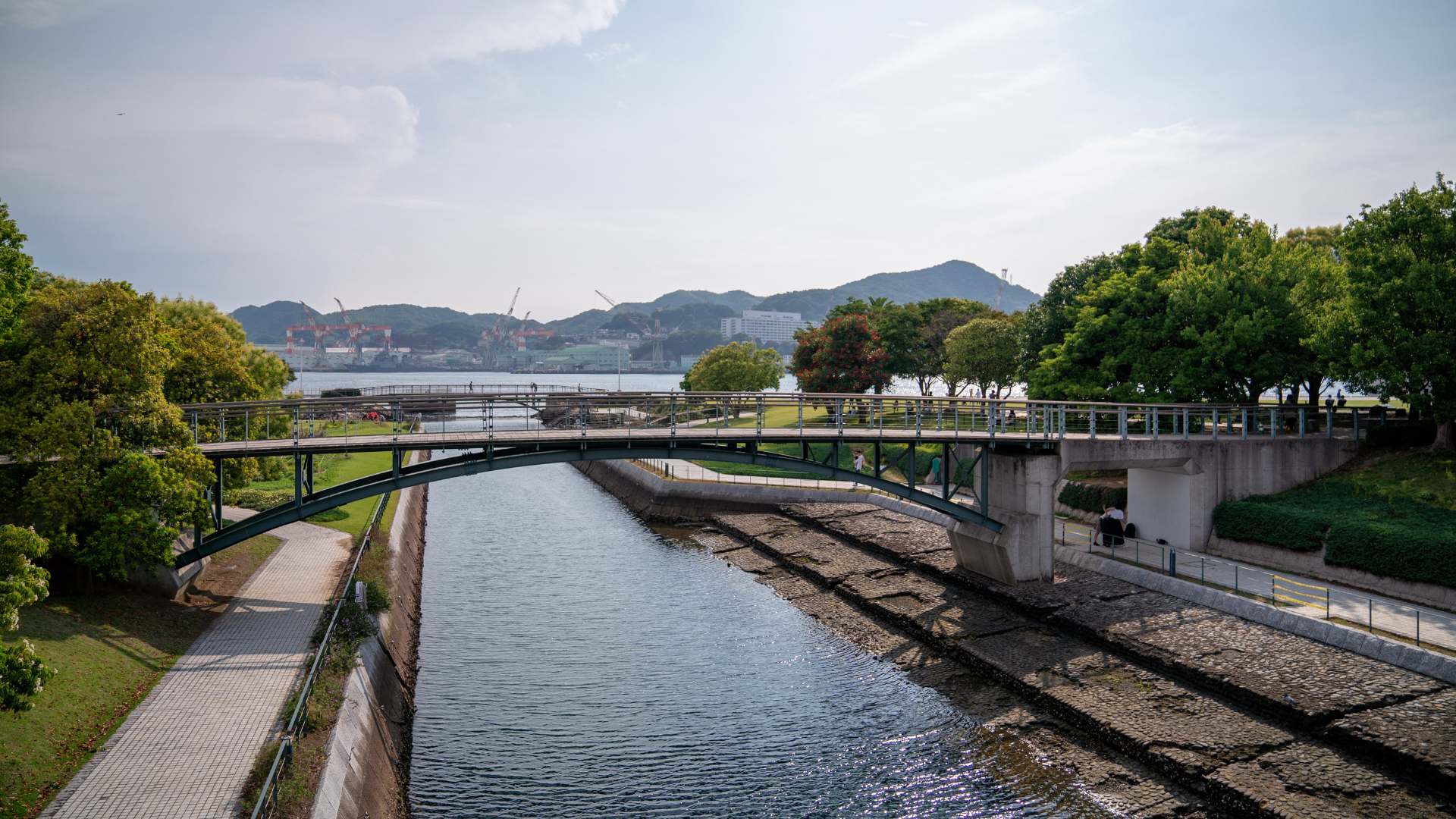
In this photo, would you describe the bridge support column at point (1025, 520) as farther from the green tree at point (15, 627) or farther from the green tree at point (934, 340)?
the green tree at point (934, 340)

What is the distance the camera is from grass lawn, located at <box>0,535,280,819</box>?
40.9 feet

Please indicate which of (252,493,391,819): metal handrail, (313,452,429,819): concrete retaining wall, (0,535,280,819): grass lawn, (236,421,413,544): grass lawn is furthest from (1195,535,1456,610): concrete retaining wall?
(0,535,280,819): grass lawn

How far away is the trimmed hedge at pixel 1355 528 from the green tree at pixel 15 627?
3304cm

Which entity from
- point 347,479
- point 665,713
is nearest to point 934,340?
point 347,479

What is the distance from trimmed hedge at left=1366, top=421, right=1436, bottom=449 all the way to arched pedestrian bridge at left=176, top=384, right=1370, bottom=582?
31.0 inches

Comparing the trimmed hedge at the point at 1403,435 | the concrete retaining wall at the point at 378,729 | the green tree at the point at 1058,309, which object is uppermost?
the green tree at the point at 1058,309

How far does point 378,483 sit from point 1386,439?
38.7 meters

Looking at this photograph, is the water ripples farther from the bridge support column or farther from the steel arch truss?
the bridge support column

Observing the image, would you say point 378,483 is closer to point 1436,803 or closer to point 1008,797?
point 1008,797

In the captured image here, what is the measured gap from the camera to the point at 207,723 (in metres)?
14.7

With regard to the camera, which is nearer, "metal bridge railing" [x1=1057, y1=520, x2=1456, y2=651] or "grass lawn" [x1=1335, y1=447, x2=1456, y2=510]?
"metal bridge railing" [x1=1057, y1=520, x2=1456, y2=651]

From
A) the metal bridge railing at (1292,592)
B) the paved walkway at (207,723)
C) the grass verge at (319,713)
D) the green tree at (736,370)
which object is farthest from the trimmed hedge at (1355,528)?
the green tree at (736,370)

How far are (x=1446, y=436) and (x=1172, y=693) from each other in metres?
20.0

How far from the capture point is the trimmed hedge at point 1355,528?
23.5 meters
